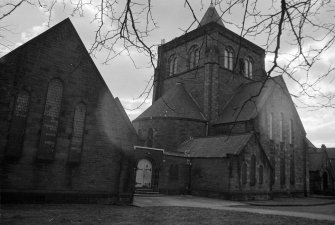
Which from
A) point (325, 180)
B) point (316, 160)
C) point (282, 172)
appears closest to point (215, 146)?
point (282, 172)

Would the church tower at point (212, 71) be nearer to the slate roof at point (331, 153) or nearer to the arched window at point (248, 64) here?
the arched window at point (248, 64)

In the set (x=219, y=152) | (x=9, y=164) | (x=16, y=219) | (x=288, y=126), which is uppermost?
(x=288, y=126)

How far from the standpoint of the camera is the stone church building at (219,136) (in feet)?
73.4

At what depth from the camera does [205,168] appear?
23.2 metres

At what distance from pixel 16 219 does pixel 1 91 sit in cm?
621

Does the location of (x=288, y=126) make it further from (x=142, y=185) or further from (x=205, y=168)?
(x=142, y=185)

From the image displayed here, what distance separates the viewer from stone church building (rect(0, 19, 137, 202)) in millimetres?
12266

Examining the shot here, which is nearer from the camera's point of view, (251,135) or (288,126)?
(251,135)

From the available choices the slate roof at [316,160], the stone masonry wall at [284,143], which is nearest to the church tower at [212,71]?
the stone masonry wall at [284,143]

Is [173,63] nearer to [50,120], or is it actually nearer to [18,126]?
[50,120]

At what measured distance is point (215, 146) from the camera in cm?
2397

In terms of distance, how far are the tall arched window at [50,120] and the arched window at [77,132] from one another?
33.9 inches

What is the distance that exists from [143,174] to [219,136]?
24.2ft

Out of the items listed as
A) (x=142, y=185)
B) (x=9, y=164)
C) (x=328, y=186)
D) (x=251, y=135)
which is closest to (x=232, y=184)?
(x=251, y=135)
